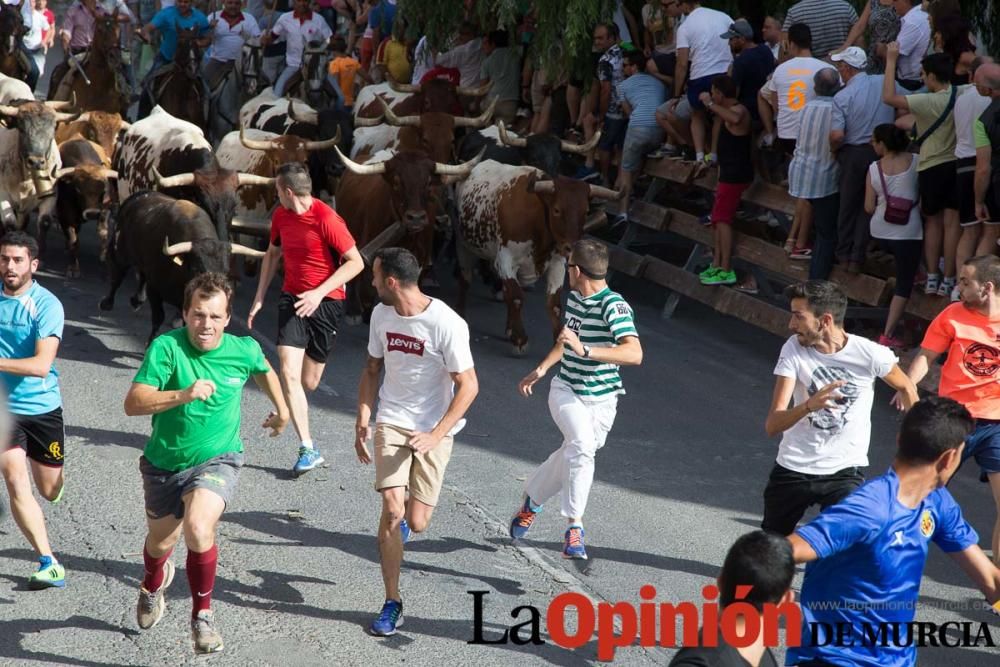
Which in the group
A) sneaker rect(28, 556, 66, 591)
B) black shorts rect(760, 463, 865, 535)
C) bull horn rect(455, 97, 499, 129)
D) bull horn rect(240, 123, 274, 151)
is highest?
black shorts rect(760, 463, 865, 535)

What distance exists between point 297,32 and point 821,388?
46.6ft

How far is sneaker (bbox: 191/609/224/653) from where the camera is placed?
19.9ft

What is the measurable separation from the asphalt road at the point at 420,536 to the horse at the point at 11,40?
7.13 m

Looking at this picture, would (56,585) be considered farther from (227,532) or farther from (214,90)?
(214,90)

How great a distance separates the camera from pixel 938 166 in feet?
33.3

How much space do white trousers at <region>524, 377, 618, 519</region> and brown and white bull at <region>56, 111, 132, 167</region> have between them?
9.20 metres

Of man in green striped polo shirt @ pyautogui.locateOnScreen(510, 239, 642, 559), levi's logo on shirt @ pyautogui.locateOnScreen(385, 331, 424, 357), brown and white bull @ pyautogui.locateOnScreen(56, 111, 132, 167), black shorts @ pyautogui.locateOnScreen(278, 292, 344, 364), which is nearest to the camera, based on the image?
levi's logo on shirt @ pyautogui.locateOnScreen(385, 331, 424, 357)

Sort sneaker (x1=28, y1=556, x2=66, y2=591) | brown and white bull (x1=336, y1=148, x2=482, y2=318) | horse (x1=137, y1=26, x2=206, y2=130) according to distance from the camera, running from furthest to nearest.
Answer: horse (x1=137, y1=26, x2=206, y2=130) < brown and white bull (x1=336, y1=148, x2=482, y2=318) < sneaker (x1=28, y1=556, x2=66, y2=591)

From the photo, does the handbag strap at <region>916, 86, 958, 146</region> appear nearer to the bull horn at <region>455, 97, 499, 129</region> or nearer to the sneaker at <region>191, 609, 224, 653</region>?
the bull horn at <region>455, 97, 499, 129</region>

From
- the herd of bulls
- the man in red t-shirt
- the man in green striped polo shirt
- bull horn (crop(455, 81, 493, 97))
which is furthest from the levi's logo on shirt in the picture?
bull horn (crop(455, 81, 493, 97))

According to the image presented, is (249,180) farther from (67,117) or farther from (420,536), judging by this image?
(420,536)

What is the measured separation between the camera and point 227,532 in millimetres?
7867

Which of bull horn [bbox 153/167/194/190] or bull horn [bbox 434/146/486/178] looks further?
bull horn [bbox 434/146/486/178]

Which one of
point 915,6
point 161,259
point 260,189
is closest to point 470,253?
point 260,189
